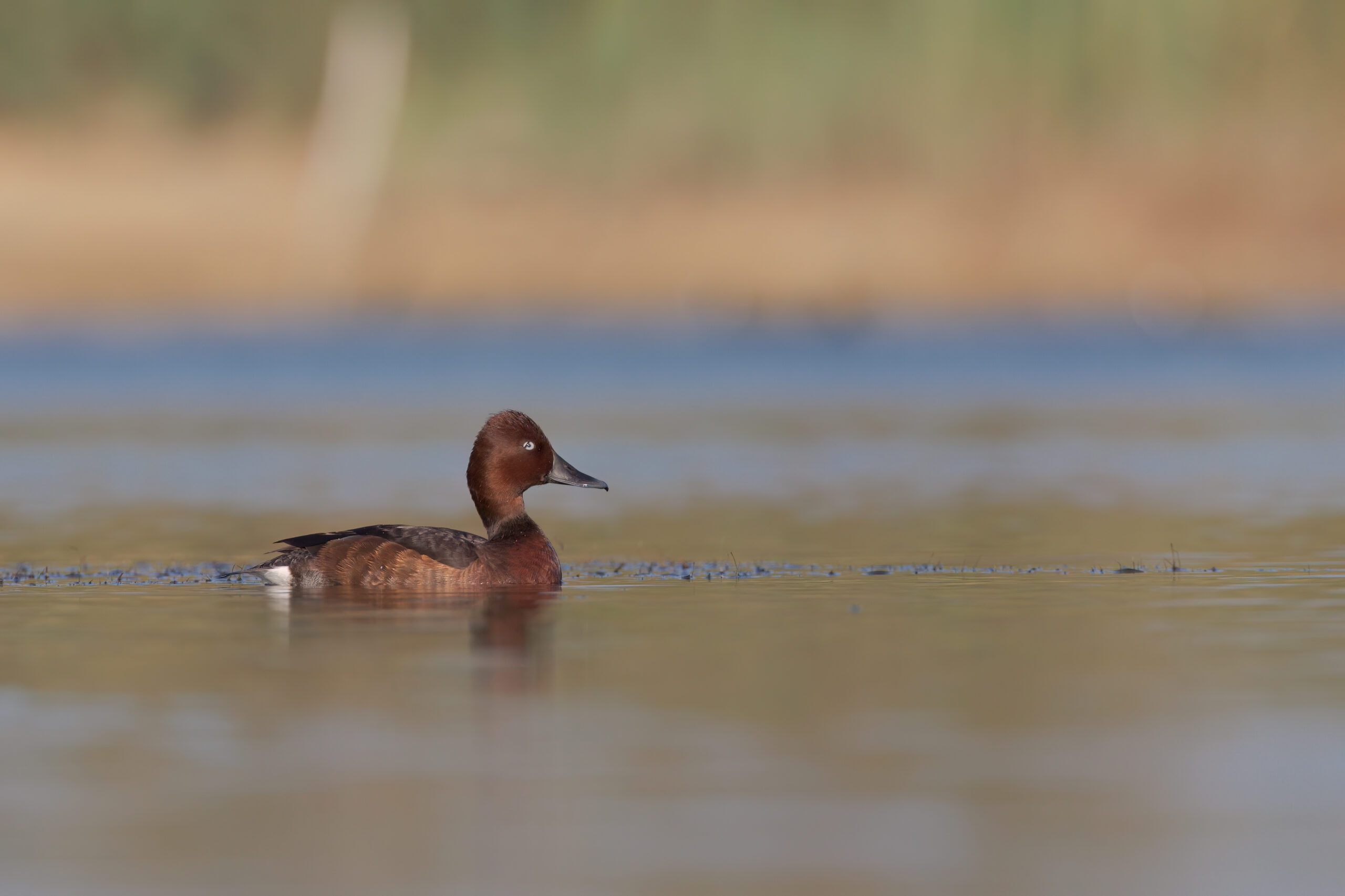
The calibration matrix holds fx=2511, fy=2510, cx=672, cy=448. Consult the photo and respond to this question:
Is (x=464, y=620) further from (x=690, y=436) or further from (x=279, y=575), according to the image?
(x=690, y=436)

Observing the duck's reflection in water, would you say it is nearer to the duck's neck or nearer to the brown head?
the duck's neck

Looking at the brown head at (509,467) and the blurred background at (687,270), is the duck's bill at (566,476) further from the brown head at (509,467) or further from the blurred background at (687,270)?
the blurred background at (687,270)

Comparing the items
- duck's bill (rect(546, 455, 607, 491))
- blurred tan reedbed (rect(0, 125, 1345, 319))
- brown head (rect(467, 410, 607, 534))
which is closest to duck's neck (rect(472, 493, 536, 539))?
brown head (rect(467, 410, 607, 534))

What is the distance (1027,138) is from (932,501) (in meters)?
48.4

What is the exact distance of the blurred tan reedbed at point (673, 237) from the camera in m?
49.7

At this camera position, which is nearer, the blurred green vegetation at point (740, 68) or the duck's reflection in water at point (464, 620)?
the duck's reflection in water at point (464, 620)

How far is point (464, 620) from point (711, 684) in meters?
2.32

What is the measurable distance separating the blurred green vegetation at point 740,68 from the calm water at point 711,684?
43424mm

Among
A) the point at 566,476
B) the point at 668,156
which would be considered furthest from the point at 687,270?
the point at 566,476

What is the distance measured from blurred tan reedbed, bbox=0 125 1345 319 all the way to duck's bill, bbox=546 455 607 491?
108 ft

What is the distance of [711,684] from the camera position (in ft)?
29.8

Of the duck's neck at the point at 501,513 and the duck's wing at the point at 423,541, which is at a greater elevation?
the duck's neck at the point at 501,513

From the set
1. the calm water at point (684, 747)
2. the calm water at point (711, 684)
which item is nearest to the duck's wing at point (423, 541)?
the calm water at point (711, 684)

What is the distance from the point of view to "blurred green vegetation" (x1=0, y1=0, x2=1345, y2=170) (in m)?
65.2
